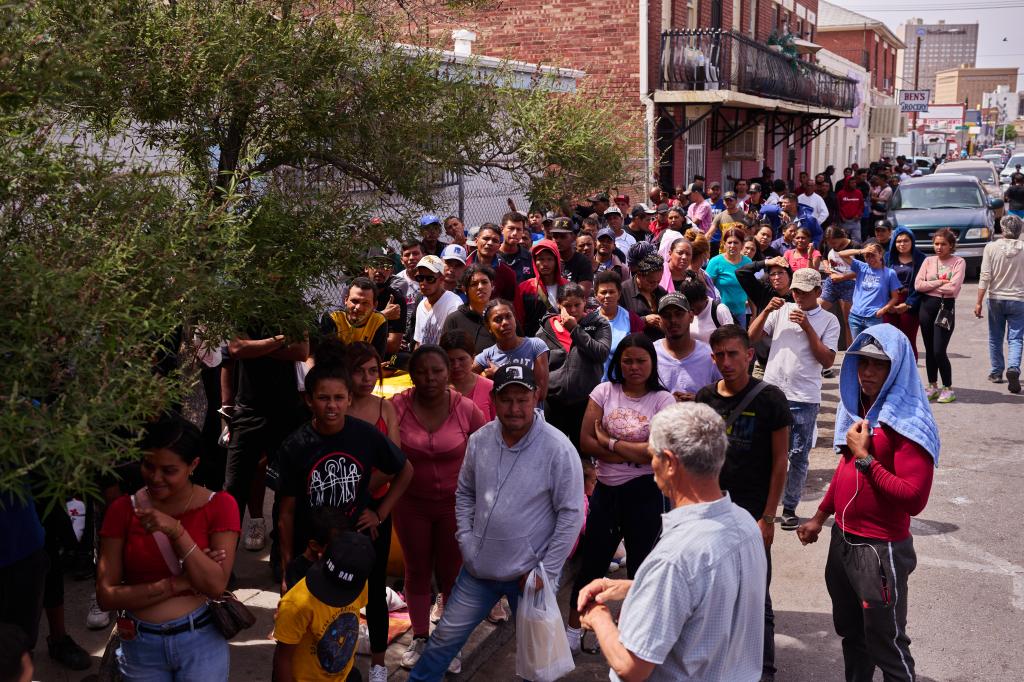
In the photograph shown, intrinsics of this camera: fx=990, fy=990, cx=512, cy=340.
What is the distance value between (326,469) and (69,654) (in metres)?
1.79

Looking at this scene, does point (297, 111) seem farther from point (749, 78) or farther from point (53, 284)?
point (749, 78)

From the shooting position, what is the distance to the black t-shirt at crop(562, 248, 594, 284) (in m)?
9.30

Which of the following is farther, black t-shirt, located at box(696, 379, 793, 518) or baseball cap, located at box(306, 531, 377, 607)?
black t-shirt, located at box(696, 379, 793, 518)

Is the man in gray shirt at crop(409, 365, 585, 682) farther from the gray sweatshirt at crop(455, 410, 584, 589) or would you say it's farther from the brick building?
the brick building

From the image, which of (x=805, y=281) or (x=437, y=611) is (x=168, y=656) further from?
(x=805, y=281)

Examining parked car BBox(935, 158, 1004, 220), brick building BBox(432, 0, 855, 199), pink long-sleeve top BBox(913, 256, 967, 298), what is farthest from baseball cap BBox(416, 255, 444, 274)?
parked car BBox(935, 158, 1004, 220)

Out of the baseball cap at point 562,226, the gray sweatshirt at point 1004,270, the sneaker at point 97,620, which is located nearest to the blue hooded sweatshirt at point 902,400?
the sneaker at point 97,620

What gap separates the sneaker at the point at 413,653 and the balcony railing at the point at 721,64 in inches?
694

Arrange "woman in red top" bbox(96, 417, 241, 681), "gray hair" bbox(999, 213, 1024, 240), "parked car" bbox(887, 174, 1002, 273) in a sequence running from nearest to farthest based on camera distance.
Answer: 1. "woman in red top" bbox(96, 417, 241, 681)
2. "gray hair" bbox(999, 213, 1024, 240)
3. "parked car" bbox(887, 174, 1002, 273)

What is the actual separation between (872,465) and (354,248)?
262cm

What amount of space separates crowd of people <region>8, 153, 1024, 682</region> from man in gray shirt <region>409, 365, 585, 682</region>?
0.03ft

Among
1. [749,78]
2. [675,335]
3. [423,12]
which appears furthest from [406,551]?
[749,78]

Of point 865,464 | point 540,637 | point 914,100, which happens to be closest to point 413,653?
point 540,637

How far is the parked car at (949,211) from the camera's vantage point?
19203mm
